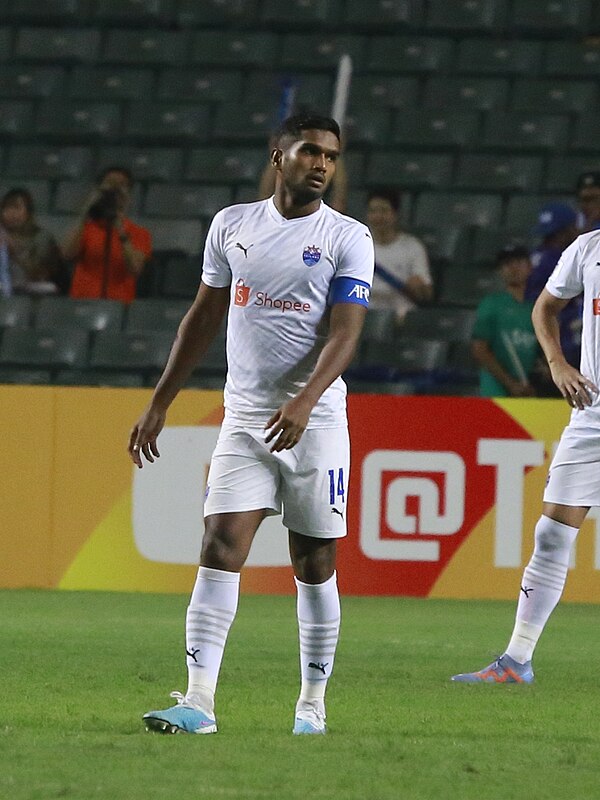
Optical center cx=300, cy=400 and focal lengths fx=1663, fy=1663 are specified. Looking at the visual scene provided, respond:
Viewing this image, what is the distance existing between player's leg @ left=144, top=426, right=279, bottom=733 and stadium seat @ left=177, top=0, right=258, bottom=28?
11775mm

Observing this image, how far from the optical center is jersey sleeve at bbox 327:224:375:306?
5109 millimetres

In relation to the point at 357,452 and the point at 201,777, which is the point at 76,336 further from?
the point at 201,777

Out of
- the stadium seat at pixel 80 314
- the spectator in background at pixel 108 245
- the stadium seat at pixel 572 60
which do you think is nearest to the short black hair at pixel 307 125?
the spectator in background at pixel 108 245

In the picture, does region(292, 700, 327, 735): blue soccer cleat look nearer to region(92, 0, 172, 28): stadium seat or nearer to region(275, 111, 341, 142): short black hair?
region(275, 111, 341, 142): short black hair

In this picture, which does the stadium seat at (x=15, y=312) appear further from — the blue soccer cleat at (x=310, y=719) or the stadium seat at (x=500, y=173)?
the blue soccer cleat at (x=310, y=719)

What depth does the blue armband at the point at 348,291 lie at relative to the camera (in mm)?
5098

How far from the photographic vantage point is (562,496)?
269 inches

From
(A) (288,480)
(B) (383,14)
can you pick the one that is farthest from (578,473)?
(B) (383,14)

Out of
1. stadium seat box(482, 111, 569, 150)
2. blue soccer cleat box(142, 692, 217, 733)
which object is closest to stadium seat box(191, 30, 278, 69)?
stadium seat box(482, 111, 569, 150)

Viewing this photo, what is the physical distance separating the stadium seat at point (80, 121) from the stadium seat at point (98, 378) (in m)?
3.82

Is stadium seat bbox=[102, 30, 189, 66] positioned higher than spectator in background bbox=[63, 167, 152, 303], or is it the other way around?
stadium seat bbox=[102, 30, 189, 66]

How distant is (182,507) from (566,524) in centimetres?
405

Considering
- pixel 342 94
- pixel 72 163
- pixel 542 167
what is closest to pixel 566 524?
pixel 342 94

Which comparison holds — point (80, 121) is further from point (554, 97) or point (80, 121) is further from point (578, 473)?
point (578, 473)
